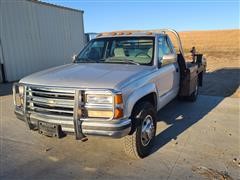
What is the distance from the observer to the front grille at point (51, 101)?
361 centimetres

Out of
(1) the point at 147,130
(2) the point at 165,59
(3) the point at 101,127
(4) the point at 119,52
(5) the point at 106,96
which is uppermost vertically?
(4) the point at 119,52

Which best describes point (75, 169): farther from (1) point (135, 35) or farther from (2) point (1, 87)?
(2) point (1, 87)

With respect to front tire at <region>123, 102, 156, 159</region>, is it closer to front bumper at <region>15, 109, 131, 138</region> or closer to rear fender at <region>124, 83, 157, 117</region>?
rear fender at <region>124, 83, 157, 117</region>

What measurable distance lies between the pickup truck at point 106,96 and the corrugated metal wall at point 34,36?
26.4 ft

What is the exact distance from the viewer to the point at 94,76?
3.89m

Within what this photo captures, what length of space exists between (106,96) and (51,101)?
2.66ft

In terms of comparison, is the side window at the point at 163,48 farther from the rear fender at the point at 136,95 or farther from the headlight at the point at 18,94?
the headlight at the point at 18,94

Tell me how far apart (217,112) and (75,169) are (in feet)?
13.4

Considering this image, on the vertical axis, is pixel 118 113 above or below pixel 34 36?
below

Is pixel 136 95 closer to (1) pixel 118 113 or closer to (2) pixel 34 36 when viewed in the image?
(1) pixel 118 113

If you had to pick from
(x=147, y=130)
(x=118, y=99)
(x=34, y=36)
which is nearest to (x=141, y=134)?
(x=147, y=130)

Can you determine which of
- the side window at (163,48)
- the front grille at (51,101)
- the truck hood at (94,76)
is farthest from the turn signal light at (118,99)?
the side window at (163,48)

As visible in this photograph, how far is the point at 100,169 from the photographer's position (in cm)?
389

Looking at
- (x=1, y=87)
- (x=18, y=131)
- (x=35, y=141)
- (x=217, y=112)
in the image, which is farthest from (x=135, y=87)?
(x=1, y=87)
